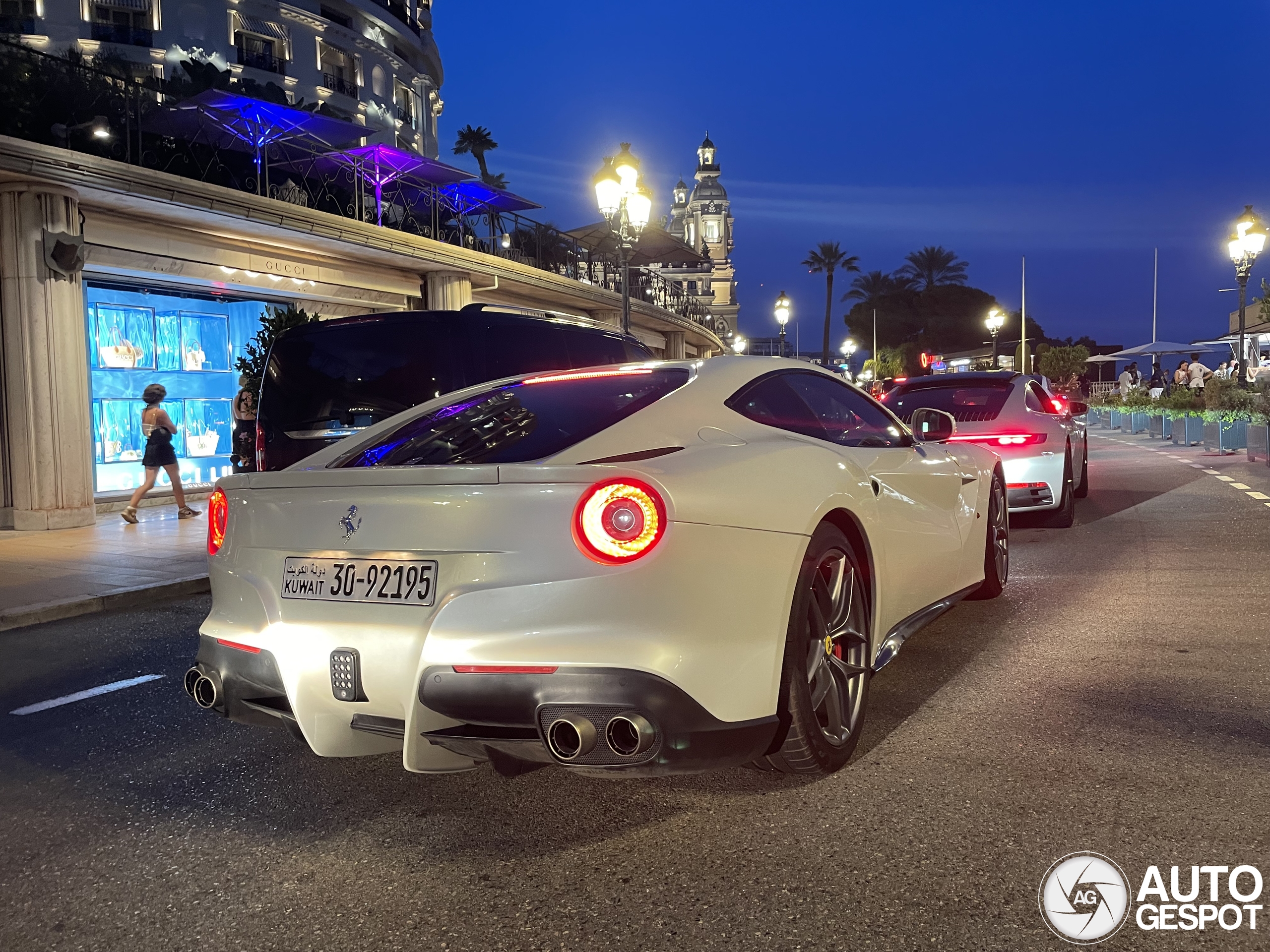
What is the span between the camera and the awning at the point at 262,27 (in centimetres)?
4188

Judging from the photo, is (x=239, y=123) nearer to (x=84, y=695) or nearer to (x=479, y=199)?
(x=479, y=199)

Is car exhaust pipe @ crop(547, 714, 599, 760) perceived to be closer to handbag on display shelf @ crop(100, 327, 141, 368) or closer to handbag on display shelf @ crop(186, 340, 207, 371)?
handbag on display shelf @ crop(100, 327, 141, 368)

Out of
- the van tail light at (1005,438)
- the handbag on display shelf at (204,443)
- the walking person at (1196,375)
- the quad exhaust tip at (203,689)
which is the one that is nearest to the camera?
the quad exhaust tip at (203,689)

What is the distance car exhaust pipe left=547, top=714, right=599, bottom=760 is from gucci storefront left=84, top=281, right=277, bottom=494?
608 inches

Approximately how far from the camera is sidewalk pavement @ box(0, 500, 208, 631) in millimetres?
7836

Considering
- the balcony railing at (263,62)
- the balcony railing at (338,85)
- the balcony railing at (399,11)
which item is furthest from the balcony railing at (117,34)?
the balcony railing at (399,11)

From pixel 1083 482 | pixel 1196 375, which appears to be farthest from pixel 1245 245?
pixel 1083 482

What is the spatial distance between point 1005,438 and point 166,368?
14143mm

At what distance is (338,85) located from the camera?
45469 mm

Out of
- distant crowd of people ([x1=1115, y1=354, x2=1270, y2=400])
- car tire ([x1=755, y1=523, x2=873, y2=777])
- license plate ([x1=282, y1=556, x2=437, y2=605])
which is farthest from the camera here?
distant crowd of people ([x1=1115, y1=354, x2=1270, y2=400])

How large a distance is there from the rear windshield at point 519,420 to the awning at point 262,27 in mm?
43488

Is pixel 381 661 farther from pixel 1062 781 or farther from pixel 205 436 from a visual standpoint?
pixel 205 436

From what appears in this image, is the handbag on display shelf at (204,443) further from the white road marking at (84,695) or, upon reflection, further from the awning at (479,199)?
the white road marking at (84,695)

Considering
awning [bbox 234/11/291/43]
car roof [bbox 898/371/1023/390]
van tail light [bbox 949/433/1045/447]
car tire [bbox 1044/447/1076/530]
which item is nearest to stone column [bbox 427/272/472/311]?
car roof [bbox 898/371/1023/390]
